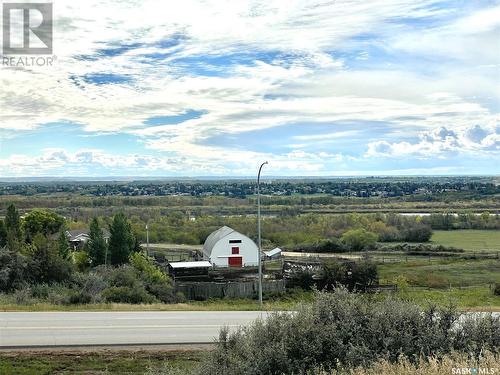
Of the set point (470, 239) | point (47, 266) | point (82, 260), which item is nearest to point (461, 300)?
point (47, 266)

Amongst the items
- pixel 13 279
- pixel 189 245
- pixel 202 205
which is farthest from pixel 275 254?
pixel 202 205

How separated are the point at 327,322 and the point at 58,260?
21.0 metres

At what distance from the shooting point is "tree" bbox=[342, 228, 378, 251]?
65.4 m

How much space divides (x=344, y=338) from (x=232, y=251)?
3811 cm

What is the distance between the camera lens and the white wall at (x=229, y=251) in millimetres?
45688

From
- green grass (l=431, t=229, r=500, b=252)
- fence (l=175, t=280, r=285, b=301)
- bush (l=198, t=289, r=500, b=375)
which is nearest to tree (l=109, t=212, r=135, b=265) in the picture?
fence (l=175, t=280, r=285, b=301)

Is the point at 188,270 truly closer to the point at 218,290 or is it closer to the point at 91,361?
the point at 218,290

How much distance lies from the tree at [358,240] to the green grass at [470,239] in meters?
8.67

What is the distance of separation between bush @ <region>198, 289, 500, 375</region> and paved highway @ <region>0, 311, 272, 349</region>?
4727mm

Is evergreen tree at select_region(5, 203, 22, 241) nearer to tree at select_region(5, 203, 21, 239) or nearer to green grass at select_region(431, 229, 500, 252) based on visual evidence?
tree at select_region(5, 203, 21, 239)

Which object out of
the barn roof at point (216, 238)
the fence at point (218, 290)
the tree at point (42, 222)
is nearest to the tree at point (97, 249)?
the barn roof at point (216, 238)

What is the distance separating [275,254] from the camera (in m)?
53.2

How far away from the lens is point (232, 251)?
4594 cm

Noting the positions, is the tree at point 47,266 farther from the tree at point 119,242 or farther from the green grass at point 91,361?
the tree at point 119,242
